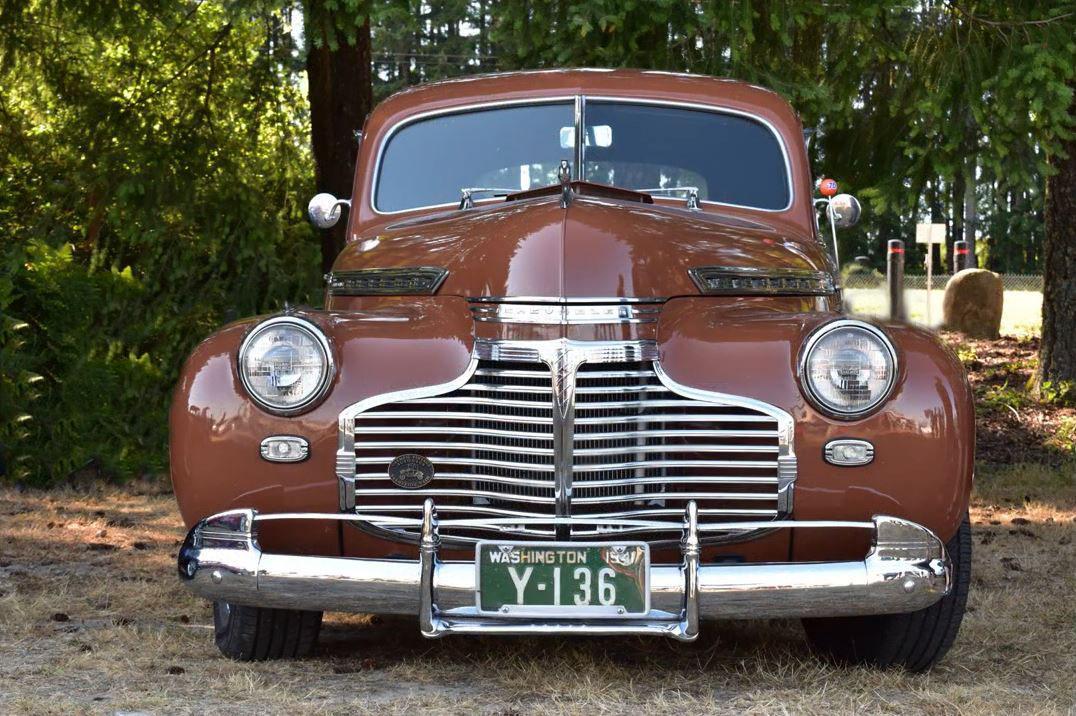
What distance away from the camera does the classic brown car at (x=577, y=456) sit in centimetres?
371

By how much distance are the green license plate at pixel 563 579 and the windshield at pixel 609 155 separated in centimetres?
168

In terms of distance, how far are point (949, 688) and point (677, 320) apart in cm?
127

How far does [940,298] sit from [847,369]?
20397 mm

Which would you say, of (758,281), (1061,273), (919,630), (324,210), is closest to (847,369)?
(758,281)

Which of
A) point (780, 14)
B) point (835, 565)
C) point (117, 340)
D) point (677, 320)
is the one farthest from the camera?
point (117, 340)

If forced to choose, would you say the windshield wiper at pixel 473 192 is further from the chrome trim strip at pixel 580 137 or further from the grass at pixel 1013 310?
the grass at pixel 1013 310

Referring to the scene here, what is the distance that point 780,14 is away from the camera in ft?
25.5

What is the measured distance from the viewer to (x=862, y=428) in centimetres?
381

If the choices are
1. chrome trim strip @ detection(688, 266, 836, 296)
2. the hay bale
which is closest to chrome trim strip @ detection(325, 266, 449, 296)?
chrome trim strip @ detection(688, 266, 836, 296)

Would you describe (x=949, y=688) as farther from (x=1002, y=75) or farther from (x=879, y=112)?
(x=879, y=112)

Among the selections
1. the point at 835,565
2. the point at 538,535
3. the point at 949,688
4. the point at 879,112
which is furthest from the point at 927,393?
the point at 879,112

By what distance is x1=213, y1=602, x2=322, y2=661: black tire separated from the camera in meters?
4.29

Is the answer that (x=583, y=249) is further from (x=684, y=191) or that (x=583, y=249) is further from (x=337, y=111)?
(x=337, y=111)

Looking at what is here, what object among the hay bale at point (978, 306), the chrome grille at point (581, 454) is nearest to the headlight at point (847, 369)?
the chrome grille at point (581, 454)
